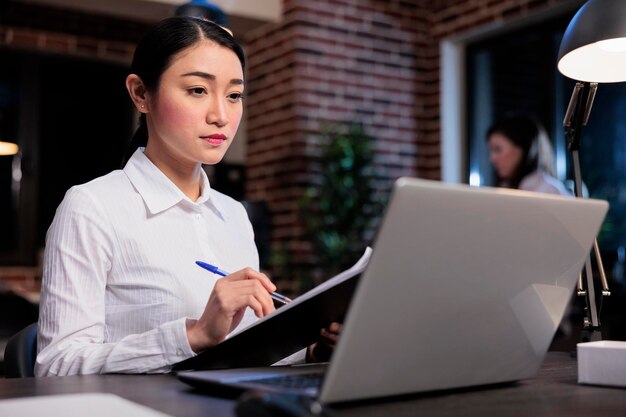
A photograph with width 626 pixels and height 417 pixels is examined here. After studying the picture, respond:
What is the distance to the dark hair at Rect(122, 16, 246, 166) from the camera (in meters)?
1.46

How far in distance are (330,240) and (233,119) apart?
3.36 meters

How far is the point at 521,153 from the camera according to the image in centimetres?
407

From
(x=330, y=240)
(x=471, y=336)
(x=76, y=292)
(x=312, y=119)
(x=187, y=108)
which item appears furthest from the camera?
(x=312, y=119)

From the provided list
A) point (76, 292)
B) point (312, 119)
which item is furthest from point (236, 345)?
point (312, 119)

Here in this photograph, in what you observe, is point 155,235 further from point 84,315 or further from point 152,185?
point 84,315

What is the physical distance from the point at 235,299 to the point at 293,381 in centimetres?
23

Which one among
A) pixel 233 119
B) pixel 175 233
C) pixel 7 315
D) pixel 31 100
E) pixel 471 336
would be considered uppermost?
pixel 31 100

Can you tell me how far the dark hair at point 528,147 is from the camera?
13.2 ft

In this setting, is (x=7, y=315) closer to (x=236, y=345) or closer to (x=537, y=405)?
(x=236, y=345)

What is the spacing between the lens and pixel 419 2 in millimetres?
5766

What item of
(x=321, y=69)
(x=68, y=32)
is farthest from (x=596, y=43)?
(x=68, y=32)

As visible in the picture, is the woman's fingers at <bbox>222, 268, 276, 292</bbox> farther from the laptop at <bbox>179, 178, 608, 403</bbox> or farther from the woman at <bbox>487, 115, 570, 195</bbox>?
the woman at <bbox>487, 115, 570, 195</bbox>

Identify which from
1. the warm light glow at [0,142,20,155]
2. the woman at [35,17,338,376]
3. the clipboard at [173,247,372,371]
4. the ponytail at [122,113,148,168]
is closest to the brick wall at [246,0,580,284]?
the warm light glow at [0,142,20,155]

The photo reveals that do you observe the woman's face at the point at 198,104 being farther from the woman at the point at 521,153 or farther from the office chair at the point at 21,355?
the woman at the point at 521,153
